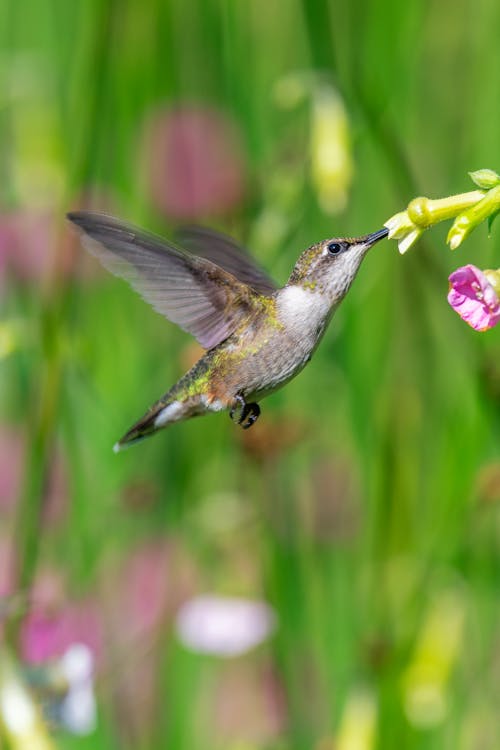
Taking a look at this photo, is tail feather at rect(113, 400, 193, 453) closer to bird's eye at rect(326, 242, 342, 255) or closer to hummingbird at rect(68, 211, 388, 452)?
hummingbird at rect(68, 211, 388, 452)

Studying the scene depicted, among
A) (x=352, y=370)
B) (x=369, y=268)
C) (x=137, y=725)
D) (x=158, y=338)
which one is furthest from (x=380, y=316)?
(x=137, y=725)

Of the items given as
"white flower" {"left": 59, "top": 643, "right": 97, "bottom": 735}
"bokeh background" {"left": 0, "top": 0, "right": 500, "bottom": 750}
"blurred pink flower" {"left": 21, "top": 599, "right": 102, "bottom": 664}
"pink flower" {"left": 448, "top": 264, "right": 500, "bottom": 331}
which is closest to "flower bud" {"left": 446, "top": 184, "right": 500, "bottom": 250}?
"pink flower" {"left": 448, "top": 264, "right": 500, "bottom": 331}

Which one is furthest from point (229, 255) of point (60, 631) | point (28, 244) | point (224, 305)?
point (28, 244)

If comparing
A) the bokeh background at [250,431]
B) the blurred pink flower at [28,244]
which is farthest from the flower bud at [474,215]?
the blurred pink flower at [28,244]

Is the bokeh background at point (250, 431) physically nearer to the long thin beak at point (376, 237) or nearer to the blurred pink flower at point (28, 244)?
the blurred pink flower at point (28, 244)

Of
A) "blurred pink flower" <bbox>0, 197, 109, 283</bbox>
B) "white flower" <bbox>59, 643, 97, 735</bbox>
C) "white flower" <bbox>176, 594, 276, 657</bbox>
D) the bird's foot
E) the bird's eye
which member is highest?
"blurred pink flower" <bbox>0, 197, 109, 283</bbox>
